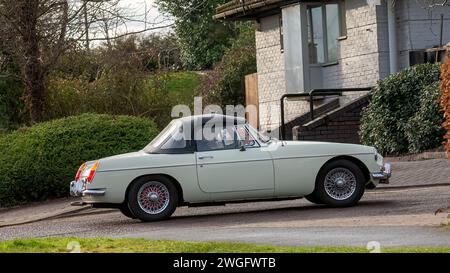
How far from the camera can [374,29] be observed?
2938 cm

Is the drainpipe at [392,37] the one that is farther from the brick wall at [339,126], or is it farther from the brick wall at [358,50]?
the brick wall at [339,126]

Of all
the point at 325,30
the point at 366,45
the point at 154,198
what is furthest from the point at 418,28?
the point at 154,198

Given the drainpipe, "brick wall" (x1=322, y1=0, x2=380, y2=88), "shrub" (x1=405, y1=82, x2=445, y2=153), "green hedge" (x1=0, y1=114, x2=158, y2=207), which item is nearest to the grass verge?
"green hedge" (x1=0, y1=114, x2=158, y2=207)

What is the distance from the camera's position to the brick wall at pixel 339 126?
28.1 metres

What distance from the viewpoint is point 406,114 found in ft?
82.5

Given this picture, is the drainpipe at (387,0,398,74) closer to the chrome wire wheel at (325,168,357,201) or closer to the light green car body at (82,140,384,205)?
the chrome wire wheel at (325,168,357,201)

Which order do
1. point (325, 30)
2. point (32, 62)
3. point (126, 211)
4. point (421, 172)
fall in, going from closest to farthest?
point (126, 211)
point (421, 172)
point (32, 62)
point (325, 30)

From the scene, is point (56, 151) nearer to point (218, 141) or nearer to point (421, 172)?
point (218, 141)

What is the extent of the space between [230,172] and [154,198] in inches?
47.2

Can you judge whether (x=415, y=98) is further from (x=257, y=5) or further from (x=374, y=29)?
(x=257, y=5)

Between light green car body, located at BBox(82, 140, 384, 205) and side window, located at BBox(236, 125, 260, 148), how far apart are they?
17 cm

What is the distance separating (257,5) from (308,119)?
428 cm
